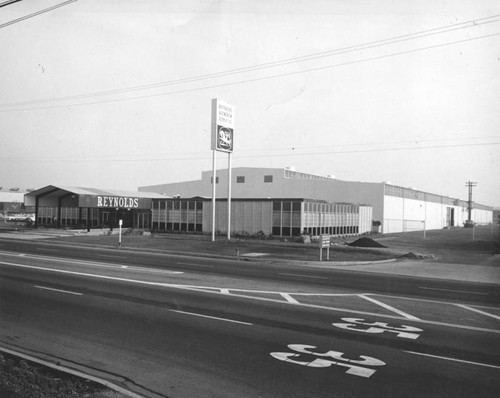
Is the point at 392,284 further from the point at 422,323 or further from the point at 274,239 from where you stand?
the point at 274,239

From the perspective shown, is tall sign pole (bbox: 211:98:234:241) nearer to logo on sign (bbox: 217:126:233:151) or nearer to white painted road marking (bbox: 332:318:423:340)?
logo on sign (bbox: 217:126:233:151)

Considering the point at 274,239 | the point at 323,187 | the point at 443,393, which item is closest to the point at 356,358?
the point at 443,393

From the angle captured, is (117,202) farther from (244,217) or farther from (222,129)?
(222,129)

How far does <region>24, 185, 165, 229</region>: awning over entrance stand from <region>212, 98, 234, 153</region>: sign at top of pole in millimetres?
17834

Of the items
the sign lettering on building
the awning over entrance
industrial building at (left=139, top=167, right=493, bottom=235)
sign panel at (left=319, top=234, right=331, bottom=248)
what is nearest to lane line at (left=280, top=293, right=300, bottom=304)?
sign panel at (left=319, top=234, right=331, bottom=248)

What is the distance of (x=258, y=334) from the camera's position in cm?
868

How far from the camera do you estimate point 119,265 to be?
777 inches

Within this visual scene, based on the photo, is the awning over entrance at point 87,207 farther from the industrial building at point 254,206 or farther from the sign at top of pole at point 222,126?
the sign at top of pole at point 222,126

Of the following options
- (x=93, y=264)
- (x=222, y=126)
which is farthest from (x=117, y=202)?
(x=93, y=264)

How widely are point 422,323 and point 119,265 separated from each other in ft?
44.2

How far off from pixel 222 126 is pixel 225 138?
0.99 metres

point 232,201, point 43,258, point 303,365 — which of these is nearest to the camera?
point 303,365

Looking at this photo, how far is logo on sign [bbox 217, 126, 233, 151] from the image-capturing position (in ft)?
116

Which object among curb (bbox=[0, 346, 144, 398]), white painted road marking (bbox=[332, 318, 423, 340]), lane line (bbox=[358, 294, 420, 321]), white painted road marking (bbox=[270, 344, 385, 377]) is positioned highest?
curb (bbox=[0, 346, 144, 398])
